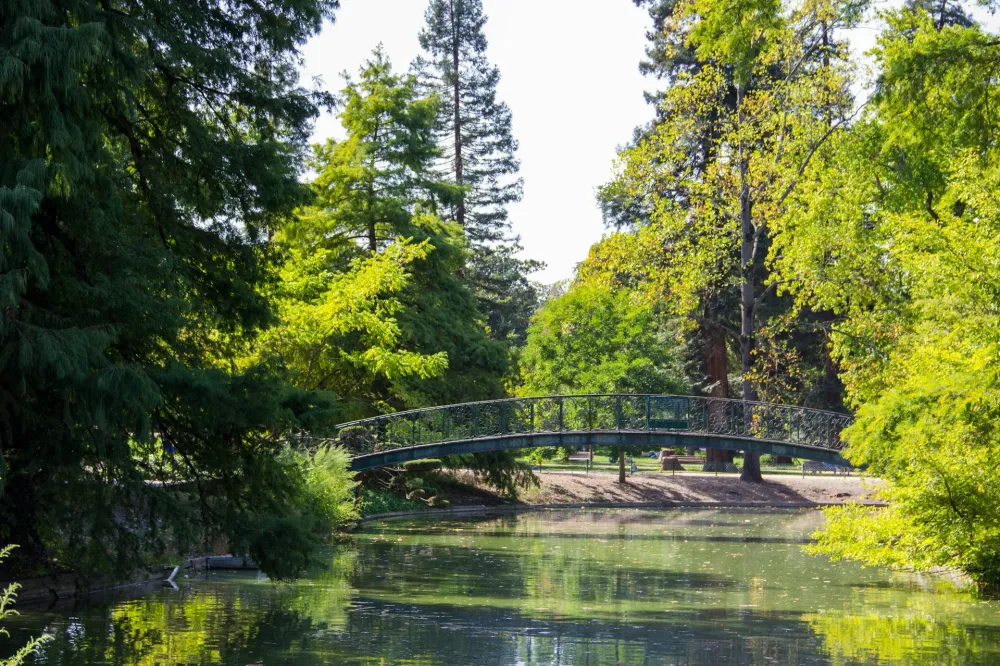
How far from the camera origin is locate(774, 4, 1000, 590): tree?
461 inches

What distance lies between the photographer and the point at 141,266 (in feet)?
39.4

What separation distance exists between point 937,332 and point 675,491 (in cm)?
1932

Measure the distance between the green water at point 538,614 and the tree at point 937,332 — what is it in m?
0.93

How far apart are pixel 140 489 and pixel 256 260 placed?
141 inches

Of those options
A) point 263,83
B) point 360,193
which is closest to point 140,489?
point 263,83

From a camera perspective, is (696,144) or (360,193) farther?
(696,144)

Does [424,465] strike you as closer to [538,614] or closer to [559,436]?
[559,436]

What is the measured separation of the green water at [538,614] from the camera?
38.5ft

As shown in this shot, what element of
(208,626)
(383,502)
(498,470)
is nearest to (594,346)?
(498,470)

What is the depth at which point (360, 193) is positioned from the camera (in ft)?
105

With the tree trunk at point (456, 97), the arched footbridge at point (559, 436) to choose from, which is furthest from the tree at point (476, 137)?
the arched footbridge at point (559, 436)

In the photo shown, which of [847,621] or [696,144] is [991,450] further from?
[696,144]

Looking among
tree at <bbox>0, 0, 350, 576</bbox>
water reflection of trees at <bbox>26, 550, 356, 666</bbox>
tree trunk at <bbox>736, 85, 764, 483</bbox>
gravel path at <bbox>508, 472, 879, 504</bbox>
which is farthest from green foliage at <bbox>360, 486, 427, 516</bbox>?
tree at <bbox>0, 0, 350, 576</bbox>

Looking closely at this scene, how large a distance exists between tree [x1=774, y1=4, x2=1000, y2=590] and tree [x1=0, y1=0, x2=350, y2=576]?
23.6ft
